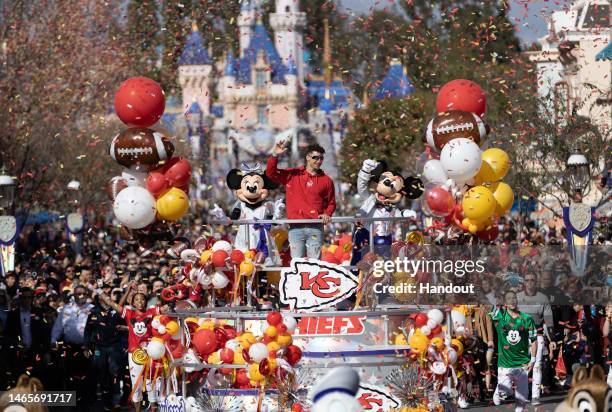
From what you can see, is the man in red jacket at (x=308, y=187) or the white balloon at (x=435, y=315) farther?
the man in red jacket at (x=308, y=187)

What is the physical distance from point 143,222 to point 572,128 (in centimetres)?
1840

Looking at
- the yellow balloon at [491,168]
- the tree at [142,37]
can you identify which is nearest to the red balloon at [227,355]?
the yellow balloon at [491,168]

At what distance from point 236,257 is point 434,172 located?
320cm

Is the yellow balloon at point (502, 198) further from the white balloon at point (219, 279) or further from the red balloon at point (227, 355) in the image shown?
the red balloon at point (227, 355)

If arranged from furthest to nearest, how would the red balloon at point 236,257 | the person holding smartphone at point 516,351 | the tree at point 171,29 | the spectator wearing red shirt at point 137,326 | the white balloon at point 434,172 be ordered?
the tree at point 171,29, the spectator wearing red shirt at point 137,326, the person holding smartphone at point 516,351, the white balloon at point 434,172, the red balloon at point 236,257

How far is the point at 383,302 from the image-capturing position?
13703mm

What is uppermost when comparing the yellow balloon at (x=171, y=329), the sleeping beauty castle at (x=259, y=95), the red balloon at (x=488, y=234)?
the sleeping beauty castle at (x=259, y=95)

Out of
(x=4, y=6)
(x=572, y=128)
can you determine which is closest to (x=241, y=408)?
(x=572, y=128)

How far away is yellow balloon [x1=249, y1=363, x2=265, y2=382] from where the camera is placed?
12531 millimetres

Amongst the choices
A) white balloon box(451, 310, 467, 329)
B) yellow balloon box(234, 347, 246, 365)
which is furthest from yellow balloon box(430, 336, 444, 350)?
yellow balloon box(234, 347, 246, 365)

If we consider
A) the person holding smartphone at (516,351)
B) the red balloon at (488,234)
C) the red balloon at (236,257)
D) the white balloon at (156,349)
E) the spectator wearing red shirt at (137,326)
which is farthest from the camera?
the spectator wearing red shirt at (137,326)

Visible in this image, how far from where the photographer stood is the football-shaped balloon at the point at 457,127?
15.4 m

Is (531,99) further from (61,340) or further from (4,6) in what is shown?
(61,340)

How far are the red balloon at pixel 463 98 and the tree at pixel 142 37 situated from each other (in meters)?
29.7
